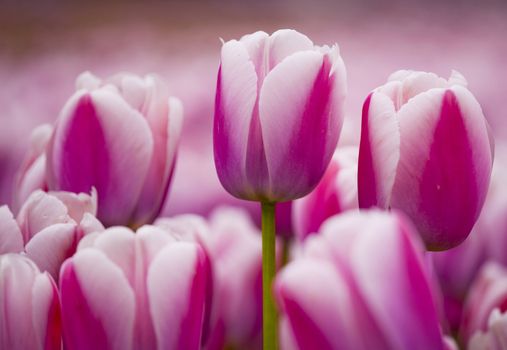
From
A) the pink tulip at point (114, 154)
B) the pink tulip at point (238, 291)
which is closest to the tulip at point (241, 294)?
the pink tulip at point (238, 291)

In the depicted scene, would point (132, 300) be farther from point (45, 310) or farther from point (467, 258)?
point (467, 258)

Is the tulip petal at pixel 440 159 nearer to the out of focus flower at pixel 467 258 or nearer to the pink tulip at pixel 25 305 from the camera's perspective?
the pink tulip at pixel 25 305

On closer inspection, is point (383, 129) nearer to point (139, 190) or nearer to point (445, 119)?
point (445, 119)

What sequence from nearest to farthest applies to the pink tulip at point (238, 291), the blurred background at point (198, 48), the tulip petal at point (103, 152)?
the tulip petal at point (103, 152) → the pink tulip at point (238, 291) → the blurred background at point (198, 48)

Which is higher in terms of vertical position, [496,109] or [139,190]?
[139,190]

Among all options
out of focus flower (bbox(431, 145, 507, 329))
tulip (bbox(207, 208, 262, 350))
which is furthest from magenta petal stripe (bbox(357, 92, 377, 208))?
out of focus flower (bbox(431, 145, 507, 329))

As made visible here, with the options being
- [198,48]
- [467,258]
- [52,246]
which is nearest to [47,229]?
[52,246]

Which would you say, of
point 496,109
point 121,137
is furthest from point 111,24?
point 121,137
